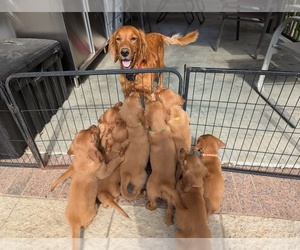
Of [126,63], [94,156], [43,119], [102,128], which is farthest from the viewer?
[43,119]

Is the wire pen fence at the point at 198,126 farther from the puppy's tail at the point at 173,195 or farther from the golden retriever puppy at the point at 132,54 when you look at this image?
the puppy's tail at the point at 173,195

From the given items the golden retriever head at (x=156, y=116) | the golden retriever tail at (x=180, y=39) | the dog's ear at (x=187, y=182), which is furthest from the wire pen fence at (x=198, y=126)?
the golden retriever tail at (x=180, y=39)

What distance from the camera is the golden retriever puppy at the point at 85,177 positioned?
1.83 meters

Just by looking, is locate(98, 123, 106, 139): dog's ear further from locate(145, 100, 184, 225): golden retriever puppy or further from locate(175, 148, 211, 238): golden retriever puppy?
locate(175, 148, 211, 238): golden retriever puppy

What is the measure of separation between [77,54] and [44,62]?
2.91ft

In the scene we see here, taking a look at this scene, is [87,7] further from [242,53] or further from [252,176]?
[252,176]

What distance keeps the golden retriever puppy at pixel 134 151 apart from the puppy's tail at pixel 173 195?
0.27 meters

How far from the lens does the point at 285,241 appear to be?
193cm

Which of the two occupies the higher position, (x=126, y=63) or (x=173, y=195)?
(x=126, y=63)

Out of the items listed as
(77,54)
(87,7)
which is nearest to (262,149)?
(77,54)

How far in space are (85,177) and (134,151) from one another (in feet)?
1.54

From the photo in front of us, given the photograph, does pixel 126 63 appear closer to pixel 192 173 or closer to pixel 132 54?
pixel 132 54

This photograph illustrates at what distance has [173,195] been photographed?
182 centimetres

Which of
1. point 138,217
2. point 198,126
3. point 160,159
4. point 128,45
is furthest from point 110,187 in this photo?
point 128,45
